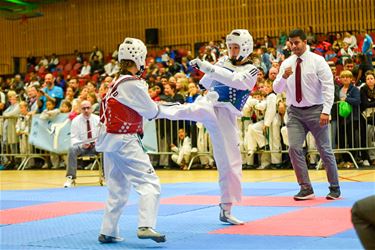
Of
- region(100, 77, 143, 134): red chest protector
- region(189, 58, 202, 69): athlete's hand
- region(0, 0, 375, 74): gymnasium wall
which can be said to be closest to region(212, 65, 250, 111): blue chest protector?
region(189, 58, 202, 69): athlete's hand

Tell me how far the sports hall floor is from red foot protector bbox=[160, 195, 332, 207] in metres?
0.01

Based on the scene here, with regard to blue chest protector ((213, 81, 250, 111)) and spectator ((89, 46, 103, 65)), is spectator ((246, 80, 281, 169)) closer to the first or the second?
blue chest protector ((213, 81, 250, 111))

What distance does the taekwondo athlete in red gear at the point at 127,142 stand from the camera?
5555 mm

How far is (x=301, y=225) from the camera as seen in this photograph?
6.17m

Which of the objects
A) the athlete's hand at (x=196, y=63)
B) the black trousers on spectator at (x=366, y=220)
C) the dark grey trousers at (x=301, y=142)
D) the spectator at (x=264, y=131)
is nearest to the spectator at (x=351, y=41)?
the spectator at (x=264, y=131)

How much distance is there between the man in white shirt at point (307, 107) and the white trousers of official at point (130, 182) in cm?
327

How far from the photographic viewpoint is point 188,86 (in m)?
15.3

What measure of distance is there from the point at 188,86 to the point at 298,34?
22.8 feet

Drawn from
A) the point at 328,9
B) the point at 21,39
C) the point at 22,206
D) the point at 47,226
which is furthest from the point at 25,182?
the point at 21,39

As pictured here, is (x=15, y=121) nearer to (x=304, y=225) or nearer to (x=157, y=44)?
(x=157, y=44)

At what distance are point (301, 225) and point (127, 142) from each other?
1911 millimetres

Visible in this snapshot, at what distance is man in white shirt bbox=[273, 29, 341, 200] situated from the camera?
8406 mm

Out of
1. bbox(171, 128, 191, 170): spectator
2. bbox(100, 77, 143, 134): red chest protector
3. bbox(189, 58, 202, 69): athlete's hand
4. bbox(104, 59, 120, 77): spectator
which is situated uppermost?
bbox(104, 59, 120, 77): spectator

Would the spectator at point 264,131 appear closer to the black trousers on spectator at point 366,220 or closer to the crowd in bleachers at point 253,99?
the crowd in bleachers at point 253,99
